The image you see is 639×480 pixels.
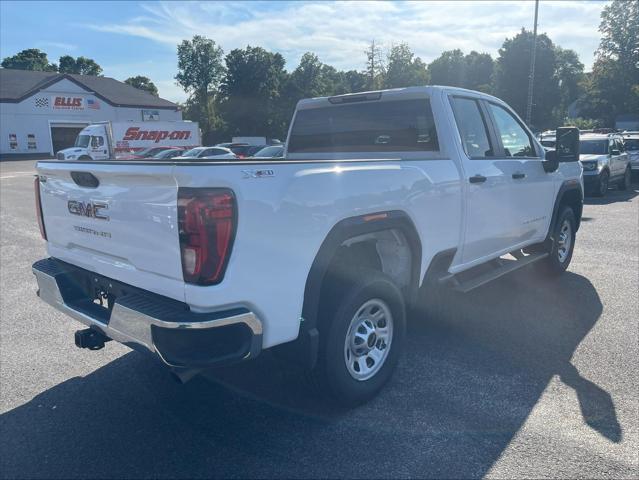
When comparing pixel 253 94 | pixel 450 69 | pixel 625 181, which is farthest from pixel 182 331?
pixel 450 69

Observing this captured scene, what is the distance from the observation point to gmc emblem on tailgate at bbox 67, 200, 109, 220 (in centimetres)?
311

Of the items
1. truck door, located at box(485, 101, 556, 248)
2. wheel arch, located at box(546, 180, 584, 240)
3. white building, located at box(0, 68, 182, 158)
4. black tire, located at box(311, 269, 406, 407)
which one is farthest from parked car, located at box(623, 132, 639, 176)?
white building, located at box(0, 68, 182, 158)

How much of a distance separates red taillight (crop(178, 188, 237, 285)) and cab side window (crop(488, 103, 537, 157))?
3470mm

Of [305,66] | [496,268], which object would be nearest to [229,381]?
[496,268]

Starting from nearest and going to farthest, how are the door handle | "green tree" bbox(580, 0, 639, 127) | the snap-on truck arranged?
the door handle, the snap-on truck, "green tree" bbox(580, 0, 639, 127)

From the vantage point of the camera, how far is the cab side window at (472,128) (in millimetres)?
4492

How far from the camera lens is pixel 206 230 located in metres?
2.53

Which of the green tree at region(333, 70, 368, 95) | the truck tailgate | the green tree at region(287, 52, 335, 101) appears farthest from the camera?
Answer: the green tree at region(333, 70, 368, 95)

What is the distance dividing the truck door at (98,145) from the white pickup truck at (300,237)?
1141 inches

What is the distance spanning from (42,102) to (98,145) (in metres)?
19.3

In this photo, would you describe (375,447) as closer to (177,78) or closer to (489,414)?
(489,414)

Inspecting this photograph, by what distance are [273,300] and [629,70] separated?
6309cm

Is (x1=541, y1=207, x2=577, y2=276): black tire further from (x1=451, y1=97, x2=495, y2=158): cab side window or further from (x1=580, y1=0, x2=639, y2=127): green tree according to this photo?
(x1=580, y1=0, x2=639, y2=127): green tree

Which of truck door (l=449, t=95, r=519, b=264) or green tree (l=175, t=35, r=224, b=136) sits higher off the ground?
green tree (l=175, t=35, r=224, b=136)
